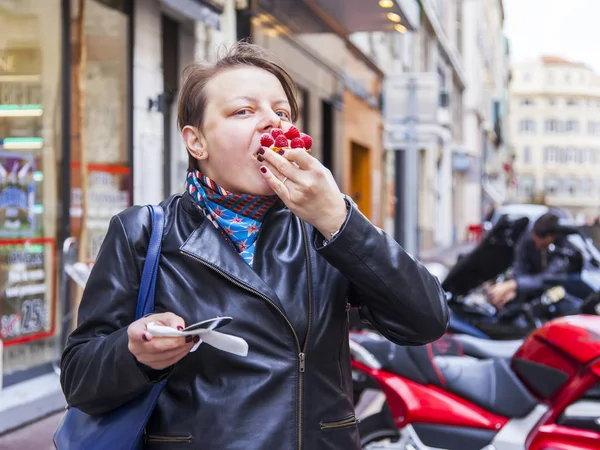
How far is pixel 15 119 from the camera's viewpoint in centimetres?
582

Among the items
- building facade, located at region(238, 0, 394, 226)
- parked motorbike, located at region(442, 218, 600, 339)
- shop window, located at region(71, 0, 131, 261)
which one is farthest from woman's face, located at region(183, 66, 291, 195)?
building facade, located at region(238, 0, 394, 226)

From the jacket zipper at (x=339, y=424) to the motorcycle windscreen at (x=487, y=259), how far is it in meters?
3.24

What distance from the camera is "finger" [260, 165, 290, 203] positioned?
1.54 metres

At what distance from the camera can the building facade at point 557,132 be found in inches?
4176

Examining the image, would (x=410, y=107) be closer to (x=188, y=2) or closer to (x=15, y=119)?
(x=188, y=2)

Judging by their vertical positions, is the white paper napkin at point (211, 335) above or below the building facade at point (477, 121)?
below

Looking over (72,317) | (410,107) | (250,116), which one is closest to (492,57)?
(410,107)

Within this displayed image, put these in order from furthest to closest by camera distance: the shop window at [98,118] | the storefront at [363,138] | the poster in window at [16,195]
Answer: the storefront at [363,138]
the shop window at [98,118]
the poster in window at [16,195]

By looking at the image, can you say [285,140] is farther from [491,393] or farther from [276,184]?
[491,393]

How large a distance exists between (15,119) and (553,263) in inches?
154

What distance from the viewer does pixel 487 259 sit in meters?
4.95

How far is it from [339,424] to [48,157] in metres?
4.96

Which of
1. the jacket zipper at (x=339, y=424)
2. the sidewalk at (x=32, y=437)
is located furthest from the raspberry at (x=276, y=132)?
the sidewalk at (x=32, y=437)

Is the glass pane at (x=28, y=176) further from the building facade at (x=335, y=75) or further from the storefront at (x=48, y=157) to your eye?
the building facade at (x=335, y=75)
